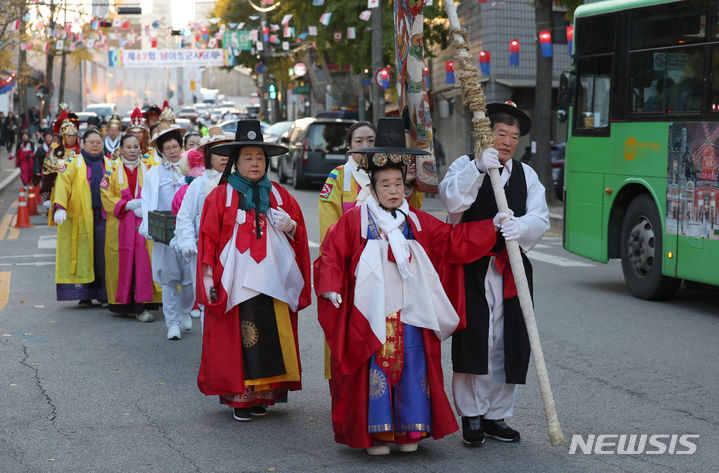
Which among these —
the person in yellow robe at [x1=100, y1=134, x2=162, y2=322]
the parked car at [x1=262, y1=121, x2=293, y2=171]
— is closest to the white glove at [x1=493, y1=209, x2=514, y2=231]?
the person in yellow robe at [x1=100, y1=134, x2=162, y2=322]

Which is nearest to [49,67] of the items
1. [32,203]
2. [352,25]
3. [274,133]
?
[274,133]

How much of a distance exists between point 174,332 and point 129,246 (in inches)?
54.5

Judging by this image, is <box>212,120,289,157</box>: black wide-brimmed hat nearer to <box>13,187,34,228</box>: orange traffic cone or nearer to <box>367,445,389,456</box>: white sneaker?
<box>367,445,389,456</box>: white sneaker

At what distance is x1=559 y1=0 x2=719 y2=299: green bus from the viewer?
10016 millimetres

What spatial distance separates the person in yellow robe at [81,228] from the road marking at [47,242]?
Answer: 17.3 ft

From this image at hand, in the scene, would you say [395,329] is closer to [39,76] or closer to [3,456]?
[3,456]

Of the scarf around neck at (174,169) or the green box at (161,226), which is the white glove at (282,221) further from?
the scarf around neck at (174,169)

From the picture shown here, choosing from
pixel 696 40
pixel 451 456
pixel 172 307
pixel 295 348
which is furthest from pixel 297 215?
pixel 696 40

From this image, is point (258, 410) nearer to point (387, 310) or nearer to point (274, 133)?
point (387, 310)

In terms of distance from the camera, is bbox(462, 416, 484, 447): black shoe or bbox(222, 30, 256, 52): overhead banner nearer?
bbox(462, 416, 484, 447): black shoe

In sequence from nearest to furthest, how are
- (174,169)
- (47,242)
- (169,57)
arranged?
1. (174,169)
2. (47,242)
3. (169,57)

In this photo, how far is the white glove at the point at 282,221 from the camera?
20.5 feet

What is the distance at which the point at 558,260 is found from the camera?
14195mm

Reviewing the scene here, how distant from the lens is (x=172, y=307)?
9.16 m
